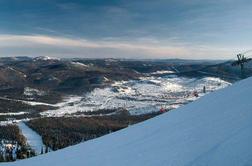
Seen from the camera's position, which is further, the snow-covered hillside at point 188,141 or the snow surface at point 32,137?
the snow surface at point 32,137

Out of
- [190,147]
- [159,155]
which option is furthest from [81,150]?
[190,147]

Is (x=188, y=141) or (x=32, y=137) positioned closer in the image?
(x=188, y=141)

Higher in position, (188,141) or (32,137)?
(188,141)

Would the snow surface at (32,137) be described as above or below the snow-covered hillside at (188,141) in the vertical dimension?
below

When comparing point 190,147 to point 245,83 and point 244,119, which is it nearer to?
point 244,119
